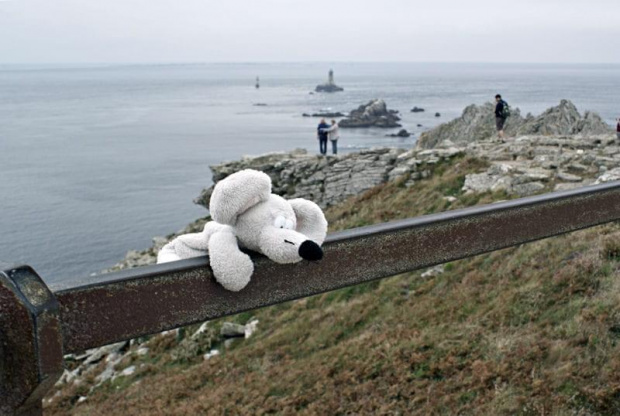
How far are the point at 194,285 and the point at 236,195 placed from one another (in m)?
0.39

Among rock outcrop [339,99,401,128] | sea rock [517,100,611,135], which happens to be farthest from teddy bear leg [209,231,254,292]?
rock outcrop [339,99,401,128]

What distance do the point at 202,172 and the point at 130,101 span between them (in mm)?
101273

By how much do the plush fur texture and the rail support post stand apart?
0.53 metres

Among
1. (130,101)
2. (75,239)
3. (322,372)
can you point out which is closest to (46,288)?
(322,372)

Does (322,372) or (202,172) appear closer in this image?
(322,372)

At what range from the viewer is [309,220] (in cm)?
226

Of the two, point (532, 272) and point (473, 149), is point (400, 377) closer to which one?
point (532, 272)

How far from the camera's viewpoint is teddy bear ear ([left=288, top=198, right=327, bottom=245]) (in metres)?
2.18

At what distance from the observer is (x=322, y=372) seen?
7270 mm

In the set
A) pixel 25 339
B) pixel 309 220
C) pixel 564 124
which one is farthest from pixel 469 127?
pixel 25 339

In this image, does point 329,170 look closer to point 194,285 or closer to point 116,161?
point 194,285

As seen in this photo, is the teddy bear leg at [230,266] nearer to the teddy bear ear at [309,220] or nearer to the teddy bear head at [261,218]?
the teddy bear head at [261,218]

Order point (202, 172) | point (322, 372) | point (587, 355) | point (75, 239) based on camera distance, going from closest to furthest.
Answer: point (587, 355)
point (322, 372)
point (75, 239)
point (202, 172)

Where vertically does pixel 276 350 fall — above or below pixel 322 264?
below
